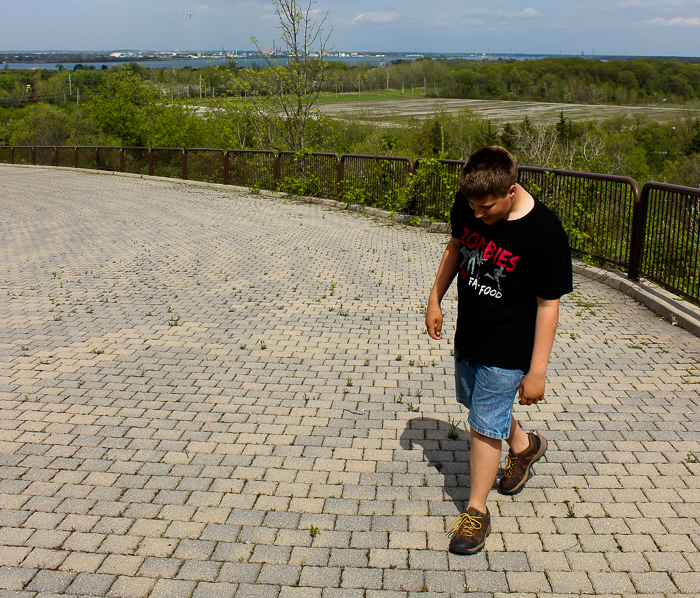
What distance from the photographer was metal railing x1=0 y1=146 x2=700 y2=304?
7105 mm

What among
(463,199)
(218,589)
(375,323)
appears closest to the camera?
(218,589)

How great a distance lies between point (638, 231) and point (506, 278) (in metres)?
5.48

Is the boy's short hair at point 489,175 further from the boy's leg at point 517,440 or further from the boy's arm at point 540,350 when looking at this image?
the boy's leg at point 517,440

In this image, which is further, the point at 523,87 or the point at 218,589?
the point at 523,87

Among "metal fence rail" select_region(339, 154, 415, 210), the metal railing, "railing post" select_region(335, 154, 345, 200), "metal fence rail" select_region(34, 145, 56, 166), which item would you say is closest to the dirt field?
"metal fence rail" select_region(34, 145, 56, 166)

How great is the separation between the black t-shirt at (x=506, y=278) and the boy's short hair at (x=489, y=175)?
0.21 m

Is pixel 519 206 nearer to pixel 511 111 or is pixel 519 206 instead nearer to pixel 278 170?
pixel 278 170

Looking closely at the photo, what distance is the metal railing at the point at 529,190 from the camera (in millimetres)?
7105

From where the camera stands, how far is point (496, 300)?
120 inches

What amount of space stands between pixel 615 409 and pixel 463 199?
2.31 m

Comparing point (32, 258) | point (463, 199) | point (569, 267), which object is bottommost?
point (32, 258)

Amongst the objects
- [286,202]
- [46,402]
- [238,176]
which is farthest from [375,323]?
[238,176]

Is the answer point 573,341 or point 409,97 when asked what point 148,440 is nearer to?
point 573,341

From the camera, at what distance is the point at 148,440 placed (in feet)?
13.9
